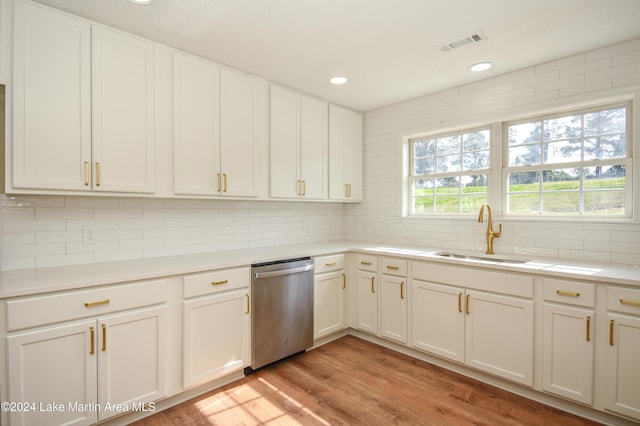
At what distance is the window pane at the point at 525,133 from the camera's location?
2809 millimetres

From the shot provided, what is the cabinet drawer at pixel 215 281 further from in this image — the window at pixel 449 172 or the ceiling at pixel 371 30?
the window at pixel 449 172

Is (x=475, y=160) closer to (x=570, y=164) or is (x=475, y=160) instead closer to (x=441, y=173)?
(x=441, y=173)

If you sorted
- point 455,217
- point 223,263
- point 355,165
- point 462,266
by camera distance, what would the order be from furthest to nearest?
1. point 355,165
2. point 455,217
3. point 462,266
4. point 223,263

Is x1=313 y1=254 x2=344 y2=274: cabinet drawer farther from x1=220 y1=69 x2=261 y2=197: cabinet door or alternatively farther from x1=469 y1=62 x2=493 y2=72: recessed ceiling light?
x1=469 y1=62 x2=493 y2=72: recessed ceiling light

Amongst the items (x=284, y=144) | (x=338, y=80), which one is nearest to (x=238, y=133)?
(x=284, y=144)

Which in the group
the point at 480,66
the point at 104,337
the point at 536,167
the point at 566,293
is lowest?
the point at 104,337

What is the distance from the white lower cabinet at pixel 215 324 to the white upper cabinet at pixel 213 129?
713mm

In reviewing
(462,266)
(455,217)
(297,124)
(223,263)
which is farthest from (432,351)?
(297,124)

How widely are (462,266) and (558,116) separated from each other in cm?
150

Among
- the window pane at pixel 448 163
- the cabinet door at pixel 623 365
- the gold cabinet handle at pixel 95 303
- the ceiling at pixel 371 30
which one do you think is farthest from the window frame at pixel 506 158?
the gold cabinet handle at pixel 95 303

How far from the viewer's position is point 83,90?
6.64 feet

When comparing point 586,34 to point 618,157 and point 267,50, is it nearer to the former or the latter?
point 618,157

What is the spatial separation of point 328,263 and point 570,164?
220 cm

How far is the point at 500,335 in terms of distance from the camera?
2.38 metres
